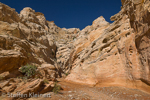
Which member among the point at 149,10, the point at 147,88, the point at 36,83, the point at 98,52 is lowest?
the point at 147,88

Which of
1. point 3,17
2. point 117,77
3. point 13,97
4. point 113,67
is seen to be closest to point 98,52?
point 113,67

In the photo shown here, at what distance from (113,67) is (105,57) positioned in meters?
1.85

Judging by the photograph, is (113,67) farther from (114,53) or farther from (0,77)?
(0,77)

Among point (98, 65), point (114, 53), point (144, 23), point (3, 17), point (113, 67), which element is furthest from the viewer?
point (3, 17)

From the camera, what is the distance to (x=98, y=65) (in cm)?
1284

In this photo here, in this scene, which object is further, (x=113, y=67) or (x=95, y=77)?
(x=95, y=77)

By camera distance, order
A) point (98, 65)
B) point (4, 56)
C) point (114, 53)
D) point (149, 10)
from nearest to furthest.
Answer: point (149, 10), point (4, 56), point (114, 53), point (98, 65)

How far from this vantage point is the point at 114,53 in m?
12.0

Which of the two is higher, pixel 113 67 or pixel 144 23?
pixel 144 23

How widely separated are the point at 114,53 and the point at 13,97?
11343 millimetres

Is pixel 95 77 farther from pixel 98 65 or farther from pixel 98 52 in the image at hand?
pixel 98 52

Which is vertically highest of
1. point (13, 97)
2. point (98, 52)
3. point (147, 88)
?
point (98, 52)

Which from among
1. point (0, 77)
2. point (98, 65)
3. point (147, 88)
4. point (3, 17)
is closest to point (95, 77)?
point (98, 65)

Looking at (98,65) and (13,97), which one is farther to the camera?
(98,65)
